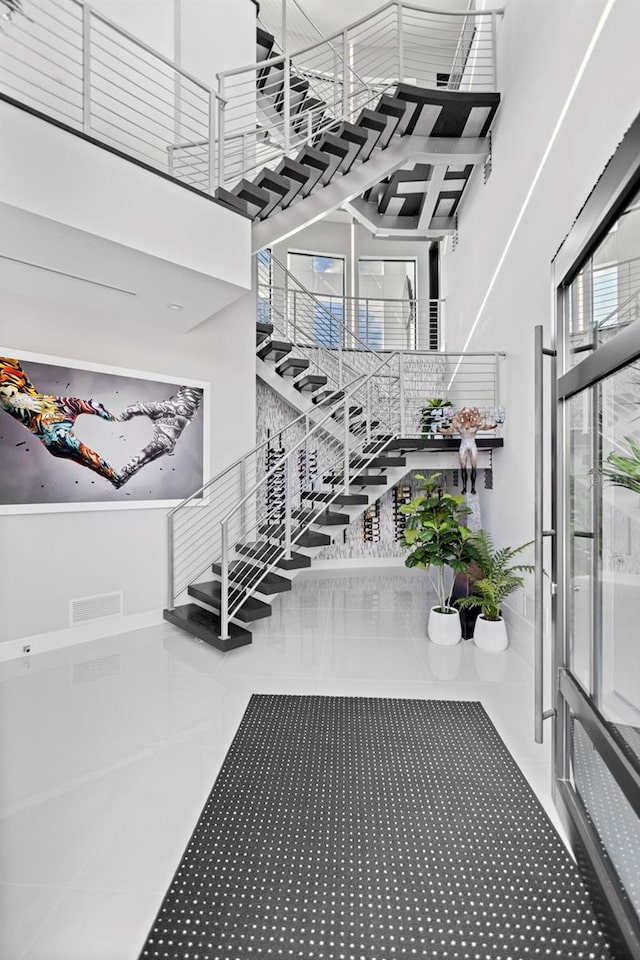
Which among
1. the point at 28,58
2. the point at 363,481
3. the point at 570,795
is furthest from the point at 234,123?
the point at 570,795

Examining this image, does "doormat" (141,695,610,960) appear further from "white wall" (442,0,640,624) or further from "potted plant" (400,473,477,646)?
"white wall" (442,0,640,624)

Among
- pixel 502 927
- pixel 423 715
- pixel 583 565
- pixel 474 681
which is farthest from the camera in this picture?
pixel 474 681

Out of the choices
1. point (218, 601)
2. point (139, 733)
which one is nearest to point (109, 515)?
point (218, 601)

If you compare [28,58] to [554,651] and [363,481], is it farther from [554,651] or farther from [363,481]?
[554,651]

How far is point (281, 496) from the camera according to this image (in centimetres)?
493

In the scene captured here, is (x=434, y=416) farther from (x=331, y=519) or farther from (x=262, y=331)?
(x=262, y=331)

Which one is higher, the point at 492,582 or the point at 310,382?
the point at 310,382

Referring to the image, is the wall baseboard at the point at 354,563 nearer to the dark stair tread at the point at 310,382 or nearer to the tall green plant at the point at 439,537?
the dark stair tread at the point at 310,382

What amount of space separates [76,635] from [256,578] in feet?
5.05

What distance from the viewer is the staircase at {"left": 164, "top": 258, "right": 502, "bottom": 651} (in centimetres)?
391

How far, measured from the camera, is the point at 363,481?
455 centimetres

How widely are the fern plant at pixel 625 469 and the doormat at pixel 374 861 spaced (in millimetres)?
1361

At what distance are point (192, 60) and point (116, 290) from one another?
2691mm

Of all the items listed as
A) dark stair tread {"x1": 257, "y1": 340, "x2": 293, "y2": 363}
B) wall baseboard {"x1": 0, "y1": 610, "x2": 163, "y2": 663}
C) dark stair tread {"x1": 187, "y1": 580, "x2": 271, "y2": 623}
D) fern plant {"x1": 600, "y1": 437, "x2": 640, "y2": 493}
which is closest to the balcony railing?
dark stair tread {"x1": 257, "y1": 340, "x2": 293, "y2": 363}
